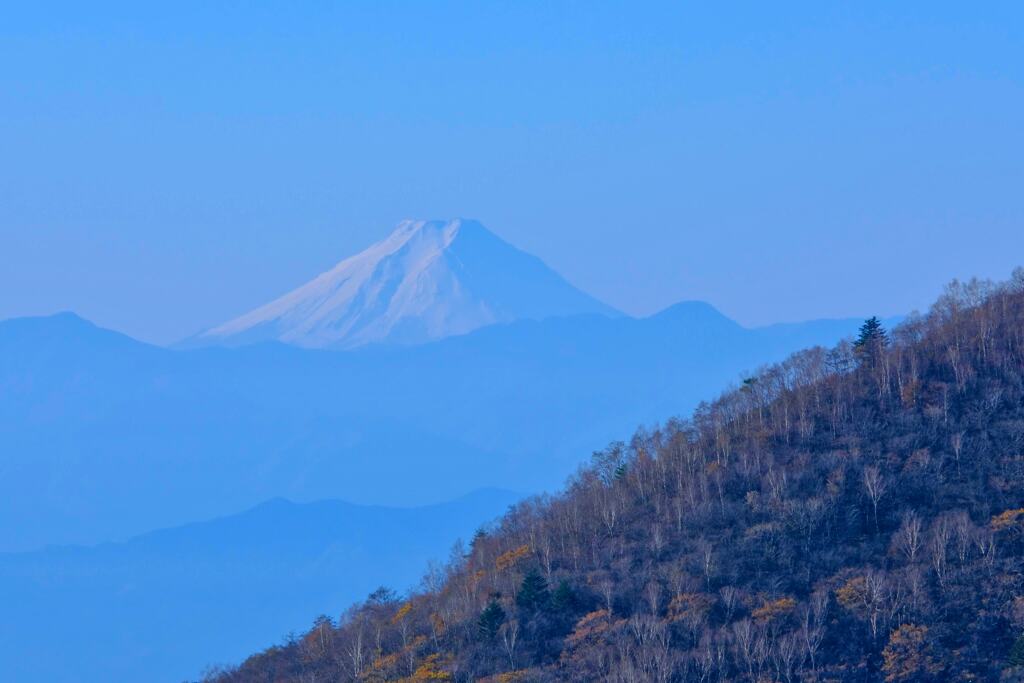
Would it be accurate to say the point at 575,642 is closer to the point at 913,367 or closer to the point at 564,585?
the point at 564,585

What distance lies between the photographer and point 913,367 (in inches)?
2517

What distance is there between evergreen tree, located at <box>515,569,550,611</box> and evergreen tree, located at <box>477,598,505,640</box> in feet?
3.84

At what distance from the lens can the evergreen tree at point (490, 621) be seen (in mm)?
53188

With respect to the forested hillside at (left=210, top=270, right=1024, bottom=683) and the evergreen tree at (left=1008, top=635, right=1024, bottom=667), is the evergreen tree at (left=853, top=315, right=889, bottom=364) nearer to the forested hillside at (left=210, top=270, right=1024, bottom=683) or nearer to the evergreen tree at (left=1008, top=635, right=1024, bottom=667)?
the forested hillside at (left=210, top=270, right=1024, bottom=683)

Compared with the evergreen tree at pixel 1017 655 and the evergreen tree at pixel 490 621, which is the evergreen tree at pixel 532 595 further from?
the evergreen tree at pixel 1017 655

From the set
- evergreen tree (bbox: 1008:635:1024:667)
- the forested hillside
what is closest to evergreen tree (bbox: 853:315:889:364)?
the forested hillside

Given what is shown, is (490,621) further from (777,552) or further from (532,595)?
(777,552)

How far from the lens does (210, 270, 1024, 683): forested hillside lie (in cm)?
4881

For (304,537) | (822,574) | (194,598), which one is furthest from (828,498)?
(304,537)

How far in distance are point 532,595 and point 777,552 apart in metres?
10.3

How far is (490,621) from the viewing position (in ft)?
175

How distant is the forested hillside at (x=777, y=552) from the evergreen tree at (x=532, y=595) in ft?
0.50

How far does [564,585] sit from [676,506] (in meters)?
7.77

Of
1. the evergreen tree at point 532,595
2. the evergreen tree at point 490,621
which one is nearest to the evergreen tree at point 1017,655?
the evergreen tree at point 532,595
